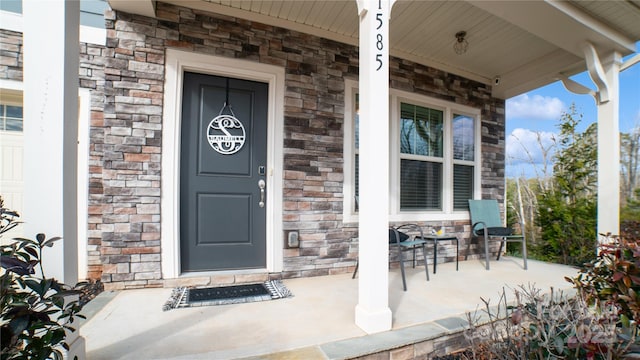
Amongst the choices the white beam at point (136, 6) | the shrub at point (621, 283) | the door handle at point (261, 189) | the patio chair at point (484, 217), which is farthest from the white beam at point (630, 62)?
the white beam at point (136, 6)

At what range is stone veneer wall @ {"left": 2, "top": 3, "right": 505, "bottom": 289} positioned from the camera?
2.46 m

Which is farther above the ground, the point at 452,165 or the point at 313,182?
the point at 452,165

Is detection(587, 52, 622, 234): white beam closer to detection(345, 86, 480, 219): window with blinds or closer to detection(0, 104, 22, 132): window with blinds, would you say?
detection(345, 86, 480, 219): window with blinds

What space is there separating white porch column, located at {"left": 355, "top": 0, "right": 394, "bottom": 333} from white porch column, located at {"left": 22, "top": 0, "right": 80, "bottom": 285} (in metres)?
1.48

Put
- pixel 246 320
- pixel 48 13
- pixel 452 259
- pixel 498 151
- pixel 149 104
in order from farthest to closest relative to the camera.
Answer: pixel 498 151, pixel 452 259, pixel 149 104, pixel 246 320, pixel 48 13

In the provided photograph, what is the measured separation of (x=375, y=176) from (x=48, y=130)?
5.22 ft

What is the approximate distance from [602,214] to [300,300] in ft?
→ 10.4

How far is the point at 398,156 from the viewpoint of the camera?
140 inches

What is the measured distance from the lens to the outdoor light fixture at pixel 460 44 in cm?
315

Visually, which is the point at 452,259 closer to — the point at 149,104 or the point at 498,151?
the point at 498,151

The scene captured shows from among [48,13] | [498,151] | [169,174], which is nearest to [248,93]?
[169,174]

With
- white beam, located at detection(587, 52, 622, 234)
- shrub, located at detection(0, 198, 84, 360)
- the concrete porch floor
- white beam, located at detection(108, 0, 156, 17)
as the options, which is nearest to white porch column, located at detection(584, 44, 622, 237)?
white beam, located at detection(587, 52, 622, 234)

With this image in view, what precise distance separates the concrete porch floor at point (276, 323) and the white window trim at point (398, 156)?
92 cm

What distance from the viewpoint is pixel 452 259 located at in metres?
3.80
